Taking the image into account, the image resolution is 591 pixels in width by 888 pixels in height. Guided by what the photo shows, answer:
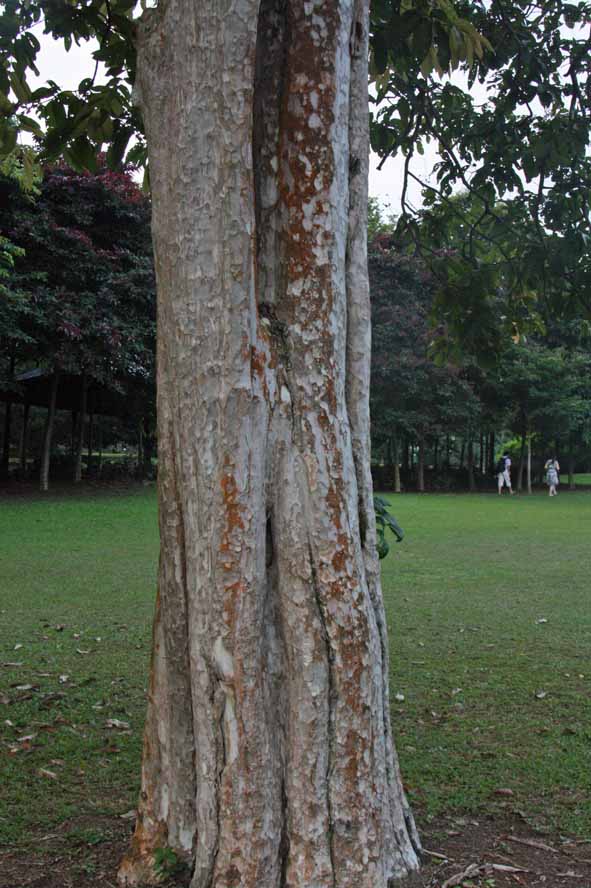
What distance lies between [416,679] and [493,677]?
0.52 meters

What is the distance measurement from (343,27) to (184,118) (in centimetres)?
62

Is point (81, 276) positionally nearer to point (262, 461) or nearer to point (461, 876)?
point (262, 461)

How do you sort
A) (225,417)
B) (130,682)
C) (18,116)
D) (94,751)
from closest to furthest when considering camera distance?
1. (225,417)
2. (94,751)
3. (18,116)
4. (130,682)

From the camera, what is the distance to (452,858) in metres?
3.09

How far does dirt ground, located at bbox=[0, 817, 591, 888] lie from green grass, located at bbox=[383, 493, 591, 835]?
0.63ft

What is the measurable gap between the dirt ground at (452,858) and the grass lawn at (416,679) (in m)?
0.10

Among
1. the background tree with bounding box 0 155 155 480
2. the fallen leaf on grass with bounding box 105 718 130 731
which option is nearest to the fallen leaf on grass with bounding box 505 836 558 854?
the fallen leaf on grass with bounding box 105 718 130 731

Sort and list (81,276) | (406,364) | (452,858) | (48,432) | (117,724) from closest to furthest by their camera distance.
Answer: (452,858), (117,724), (81,276), (48,432), (406,364)

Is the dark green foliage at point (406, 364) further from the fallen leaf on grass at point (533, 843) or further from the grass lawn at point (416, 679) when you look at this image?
the fallen leaf on grass at point (533, 843)

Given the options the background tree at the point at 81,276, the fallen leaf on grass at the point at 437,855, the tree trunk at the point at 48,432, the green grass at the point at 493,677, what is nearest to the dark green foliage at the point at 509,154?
the green grass at the point at 493,677

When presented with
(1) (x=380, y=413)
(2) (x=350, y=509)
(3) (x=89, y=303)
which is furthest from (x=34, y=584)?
(1) (x=380, y=413)

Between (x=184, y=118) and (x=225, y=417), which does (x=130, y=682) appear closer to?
(x=225, y=417)

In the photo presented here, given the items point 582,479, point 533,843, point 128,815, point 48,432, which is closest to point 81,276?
point 48,432

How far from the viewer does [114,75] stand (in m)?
4.71
